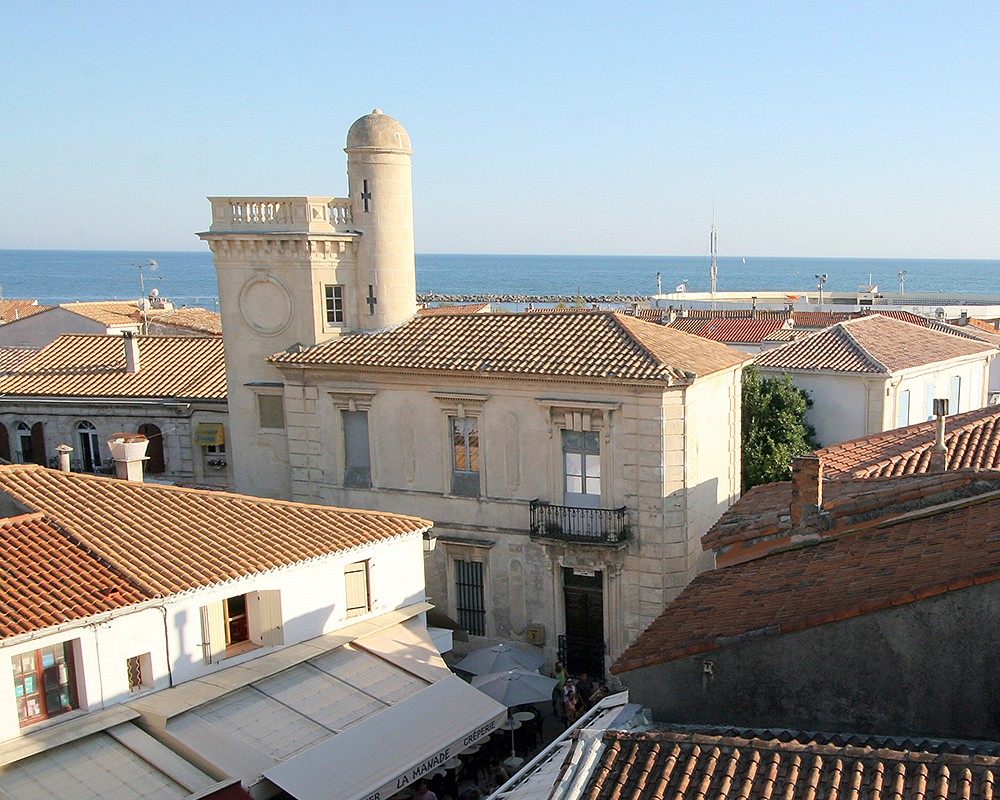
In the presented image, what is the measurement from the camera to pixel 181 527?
18109 mm

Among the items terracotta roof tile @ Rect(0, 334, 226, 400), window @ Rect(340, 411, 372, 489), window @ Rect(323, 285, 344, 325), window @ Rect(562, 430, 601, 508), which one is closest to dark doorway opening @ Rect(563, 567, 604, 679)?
window @ Rect(562, 430, 601, 508)

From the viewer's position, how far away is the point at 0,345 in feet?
152

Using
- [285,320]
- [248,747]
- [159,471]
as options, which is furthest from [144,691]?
[159,471]

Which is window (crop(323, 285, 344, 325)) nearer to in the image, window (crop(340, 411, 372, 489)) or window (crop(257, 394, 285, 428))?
window (crop(257, 394, 285, 428))

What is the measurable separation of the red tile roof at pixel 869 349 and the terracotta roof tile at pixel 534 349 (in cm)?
1214

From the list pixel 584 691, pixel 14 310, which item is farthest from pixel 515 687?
pixel 14 310

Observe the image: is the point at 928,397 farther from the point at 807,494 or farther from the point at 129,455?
the point at 129,455

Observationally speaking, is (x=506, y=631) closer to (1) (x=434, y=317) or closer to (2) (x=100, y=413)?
(1) (x=434, y=317)

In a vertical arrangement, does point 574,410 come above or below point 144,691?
above

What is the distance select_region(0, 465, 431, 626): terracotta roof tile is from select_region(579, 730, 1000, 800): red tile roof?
8.98 meters

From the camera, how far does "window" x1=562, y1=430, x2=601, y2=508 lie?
23219 mm

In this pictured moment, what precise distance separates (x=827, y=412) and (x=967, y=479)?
24.4 m

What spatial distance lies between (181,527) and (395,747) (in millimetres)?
5392

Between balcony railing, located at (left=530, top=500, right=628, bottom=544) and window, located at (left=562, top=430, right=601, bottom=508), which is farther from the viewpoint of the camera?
window, located at (left=562, top=430, right=601, bottom=508)
